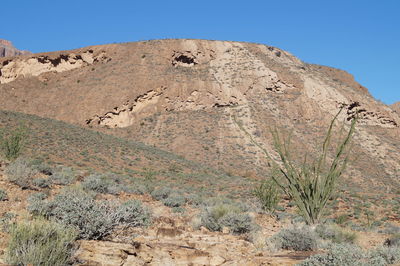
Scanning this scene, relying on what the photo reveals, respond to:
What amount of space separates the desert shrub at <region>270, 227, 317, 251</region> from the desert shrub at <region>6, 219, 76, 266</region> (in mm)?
4601

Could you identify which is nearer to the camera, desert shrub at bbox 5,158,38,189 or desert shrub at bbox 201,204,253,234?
desert shrub at bbox 201,204,253,234

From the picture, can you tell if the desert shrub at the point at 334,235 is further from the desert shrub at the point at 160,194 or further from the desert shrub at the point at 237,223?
the desert shrub at the point at 160,194

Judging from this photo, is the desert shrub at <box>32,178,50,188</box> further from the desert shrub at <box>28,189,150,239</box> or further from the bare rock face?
the bare rock face

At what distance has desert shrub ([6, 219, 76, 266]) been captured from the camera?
438 centimetres

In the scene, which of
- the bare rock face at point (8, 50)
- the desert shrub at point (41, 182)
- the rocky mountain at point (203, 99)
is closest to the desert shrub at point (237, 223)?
the desert shrub at point (41, 182)

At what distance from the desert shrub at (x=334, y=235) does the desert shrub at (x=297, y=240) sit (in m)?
1.54

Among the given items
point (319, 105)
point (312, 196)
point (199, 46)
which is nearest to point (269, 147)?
point (319, 105)

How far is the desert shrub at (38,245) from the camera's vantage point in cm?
438

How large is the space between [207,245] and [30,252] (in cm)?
365

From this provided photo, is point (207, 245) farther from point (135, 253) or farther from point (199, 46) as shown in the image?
point (199, 46)

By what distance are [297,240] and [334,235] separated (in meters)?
3.03

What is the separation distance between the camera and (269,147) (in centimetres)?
3975

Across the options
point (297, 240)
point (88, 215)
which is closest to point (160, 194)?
point (297, 240)

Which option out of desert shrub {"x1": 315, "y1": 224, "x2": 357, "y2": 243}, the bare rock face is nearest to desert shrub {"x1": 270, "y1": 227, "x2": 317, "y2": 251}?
desert shrub {"x1": 315, "y1": 224, "x2": 357, "y2": 243}
